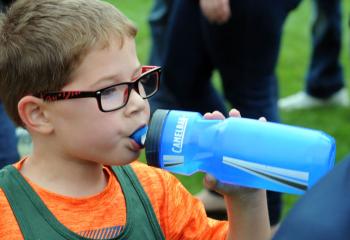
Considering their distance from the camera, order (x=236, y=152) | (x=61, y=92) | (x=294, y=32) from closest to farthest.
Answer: (x=236, y=152) < (x=61, y=92) < (x=294, y=32)

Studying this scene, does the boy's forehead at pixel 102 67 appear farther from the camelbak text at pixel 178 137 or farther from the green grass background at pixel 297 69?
the green grass background at pixel 297 69

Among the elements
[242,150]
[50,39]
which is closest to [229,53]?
[50,39]

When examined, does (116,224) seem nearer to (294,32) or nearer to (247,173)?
(247,173)

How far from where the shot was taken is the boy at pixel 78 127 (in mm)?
1891

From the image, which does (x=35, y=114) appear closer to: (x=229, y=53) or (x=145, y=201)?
(x=145, y=201)

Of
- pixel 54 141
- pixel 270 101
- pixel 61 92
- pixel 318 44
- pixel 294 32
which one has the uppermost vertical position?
pixel 61 92

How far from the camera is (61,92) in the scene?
192 centimetres

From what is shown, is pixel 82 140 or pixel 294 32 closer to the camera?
pixel 82 140

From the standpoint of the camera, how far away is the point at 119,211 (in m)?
1.99

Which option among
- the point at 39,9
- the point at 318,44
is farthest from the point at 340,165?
the point at 318,44

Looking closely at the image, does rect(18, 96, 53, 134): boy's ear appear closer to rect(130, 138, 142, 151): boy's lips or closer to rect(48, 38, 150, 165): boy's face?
rect(48, 38, 150, 165): boy's face

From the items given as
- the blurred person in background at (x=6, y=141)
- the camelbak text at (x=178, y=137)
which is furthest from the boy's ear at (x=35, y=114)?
the blurred person in background at (x=6, y=141)

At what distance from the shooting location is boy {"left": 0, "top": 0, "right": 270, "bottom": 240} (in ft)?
6.20

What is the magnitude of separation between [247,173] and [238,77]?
156cm
